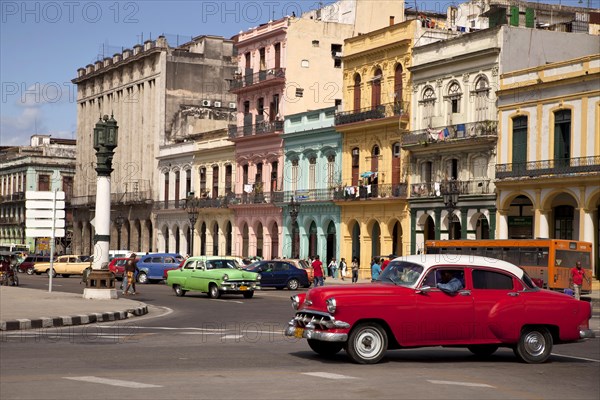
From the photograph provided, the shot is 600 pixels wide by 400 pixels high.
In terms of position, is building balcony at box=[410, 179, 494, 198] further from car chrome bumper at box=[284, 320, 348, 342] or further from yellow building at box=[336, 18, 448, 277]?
car chrome bumper at box=[284, 320, 348, 342]

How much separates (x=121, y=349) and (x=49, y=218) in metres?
19.1

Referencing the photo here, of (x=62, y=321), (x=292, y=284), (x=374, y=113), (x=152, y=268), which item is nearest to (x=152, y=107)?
(x=374, y=113)

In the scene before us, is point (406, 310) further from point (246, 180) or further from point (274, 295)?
point (246, 180)

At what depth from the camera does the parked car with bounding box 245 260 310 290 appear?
48.5 m

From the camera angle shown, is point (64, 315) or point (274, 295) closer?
point (64, 315)

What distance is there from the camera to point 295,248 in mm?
69375

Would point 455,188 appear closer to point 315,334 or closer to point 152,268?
point 152,268

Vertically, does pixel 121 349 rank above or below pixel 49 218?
below

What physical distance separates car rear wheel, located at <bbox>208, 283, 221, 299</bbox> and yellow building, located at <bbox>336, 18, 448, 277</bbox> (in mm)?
21438


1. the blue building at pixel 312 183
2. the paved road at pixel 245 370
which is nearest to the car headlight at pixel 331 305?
the paved road at pixel 245 370

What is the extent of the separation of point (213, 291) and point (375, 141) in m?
24.8

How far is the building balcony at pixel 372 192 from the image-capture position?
196 ft

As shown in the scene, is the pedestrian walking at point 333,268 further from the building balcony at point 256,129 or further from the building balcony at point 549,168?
the building balcony at point 549,168

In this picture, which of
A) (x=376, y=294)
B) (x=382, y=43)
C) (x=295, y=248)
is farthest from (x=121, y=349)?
(x=295, y=248)
